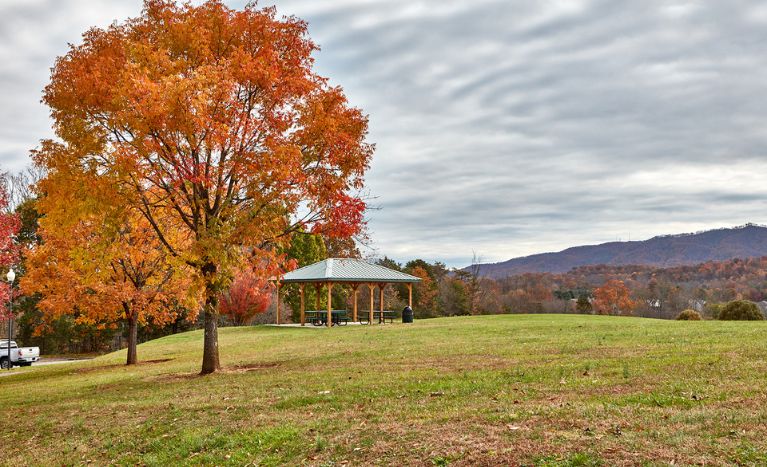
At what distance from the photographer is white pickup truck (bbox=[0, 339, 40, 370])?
1178 inches

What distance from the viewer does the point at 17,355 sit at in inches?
1200

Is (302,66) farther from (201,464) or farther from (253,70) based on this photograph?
(201,464)

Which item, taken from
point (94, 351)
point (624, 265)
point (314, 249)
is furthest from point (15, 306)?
point (624, 265)

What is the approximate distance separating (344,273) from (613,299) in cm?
4234

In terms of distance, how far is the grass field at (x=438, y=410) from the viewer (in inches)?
241

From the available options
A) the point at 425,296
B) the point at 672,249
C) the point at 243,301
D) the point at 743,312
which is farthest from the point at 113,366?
the point at 672,249

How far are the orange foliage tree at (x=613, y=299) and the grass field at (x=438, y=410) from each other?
174 feet

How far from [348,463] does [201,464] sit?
2.02 m

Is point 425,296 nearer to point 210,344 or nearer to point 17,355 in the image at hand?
point 17,355

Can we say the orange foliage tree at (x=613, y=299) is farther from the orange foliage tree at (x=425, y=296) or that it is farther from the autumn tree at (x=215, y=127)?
the autumn tree at (x=215, y=127)

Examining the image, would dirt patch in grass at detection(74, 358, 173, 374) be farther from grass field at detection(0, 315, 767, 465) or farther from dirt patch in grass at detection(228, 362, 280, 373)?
dirt patch in grass at detection(228, 362, 280, 373)

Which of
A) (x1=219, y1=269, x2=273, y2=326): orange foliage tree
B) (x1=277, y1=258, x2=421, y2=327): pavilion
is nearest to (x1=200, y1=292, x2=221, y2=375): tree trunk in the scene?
(x1=277, y1=258, x2=421, y2=327): pavilion

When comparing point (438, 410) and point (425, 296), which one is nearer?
point (438, 410)

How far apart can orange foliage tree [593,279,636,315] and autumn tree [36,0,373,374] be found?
55.6 m
